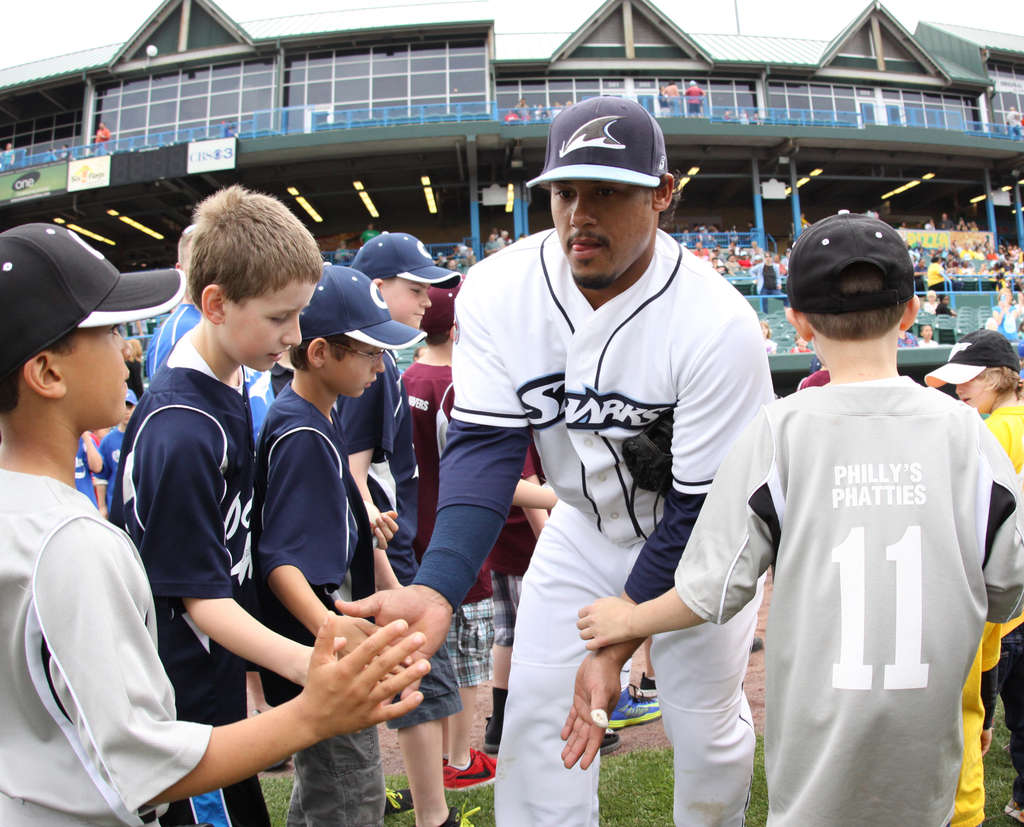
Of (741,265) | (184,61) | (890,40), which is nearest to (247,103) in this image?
(184,61)

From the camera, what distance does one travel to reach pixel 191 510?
1.82 m

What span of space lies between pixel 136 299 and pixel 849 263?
1.55 m

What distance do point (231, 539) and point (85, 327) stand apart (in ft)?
2.73

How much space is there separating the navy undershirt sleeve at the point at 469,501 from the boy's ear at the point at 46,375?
3.18ft

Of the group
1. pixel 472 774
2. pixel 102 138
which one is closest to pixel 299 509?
pixel 472 774

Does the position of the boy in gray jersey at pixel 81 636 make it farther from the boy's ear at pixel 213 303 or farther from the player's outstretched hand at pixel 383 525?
the player's outstretched hand at pixel 383 525

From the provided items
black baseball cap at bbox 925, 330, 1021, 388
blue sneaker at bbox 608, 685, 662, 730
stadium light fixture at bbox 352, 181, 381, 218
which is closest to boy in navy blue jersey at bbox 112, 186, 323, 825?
blue sneaker at bbox 608, 685, 662, 730

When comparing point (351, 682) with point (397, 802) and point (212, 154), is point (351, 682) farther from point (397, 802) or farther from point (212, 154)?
point (212, 154)

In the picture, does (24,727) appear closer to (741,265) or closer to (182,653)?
(182,653)

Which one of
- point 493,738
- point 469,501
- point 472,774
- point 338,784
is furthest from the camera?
point 493,738

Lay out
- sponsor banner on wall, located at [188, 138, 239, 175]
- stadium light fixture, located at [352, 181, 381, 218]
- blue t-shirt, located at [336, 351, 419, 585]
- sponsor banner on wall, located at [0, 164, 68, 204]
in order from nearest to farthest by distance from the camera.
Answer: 1. blue t-shirt, located at [336, 351, 419, 585]
2. sponsor banner on wall, located at [188, 138, 239, 175]
3. sponsor banner on wall, located at [0, 164, 68, 204]
4. stadium light fixture, located at [352, 181, 381, 218]

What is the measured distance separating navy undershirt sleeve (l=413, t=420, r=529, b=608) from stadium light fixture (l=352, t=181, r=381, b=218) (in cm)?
2423

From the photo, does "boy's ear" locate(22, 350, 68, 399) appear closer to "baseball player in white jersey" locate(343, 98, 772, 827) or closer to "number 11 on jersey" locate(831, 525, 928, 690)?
"baseball player in white jersey" locate(343, 98, 772, 827)

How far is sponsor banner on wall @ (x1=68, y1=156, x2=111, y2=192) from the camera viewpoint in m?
23.3
